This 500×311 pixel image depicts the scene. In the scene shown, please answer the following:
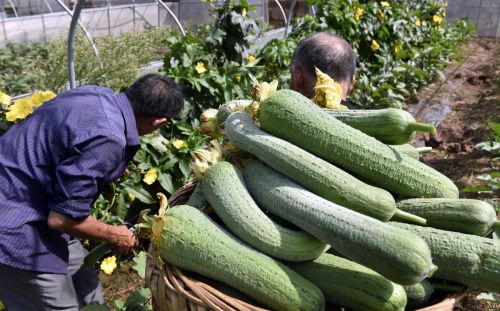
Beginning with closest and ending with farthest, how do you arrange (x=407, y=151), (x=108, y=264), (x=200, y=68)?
(x=407, y=151)
(x=108, y=264)
(x=200, y=68)

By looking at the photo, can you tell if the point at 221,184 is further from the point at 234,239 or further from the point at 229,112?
the point at 229,112

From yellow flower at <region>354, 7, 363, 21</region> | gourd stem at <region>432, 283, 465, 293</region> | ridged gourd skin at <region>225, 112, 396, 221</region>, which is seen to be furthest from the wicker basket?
yellow flower at <region>354, 7, 363, 21</region>

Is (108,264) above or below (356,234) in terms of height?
below

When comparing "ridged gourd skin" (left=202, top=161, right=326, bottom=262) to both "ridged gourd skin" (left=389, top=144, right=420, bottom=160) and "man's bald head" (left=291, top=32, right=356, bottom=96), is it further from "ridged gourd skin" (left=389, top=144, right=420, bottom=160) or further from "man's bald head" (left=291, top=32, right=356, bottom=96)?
"man's bald head" (left=291, top=32, right=356, bottom=96)

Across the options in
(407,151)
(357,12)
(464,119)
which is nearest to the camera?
(407,151)

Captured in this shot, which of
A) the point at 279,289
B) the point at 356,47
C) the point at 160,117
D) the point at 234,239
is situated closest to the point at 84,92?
the point at 160,117

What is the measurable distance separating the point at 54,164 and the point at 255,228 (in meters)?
1.07

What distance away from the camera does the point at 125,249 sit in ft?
7.25

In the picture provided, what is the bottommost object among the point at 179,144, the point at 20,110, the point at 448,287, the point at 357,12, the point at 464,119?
the point at 464,119

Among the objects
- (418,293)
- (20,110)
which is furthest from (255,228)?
(20,110)

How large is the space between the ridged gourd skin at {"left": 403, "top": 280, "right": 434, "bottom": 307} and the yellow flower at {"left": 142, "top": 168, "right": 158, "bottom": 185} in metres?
2.15

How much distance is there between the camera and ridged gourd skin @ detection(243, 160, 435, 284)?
1.27 m

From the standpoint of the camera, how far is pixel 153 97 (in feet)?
7.43

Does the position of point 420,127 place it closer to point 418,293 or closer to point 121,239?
point 418,293
